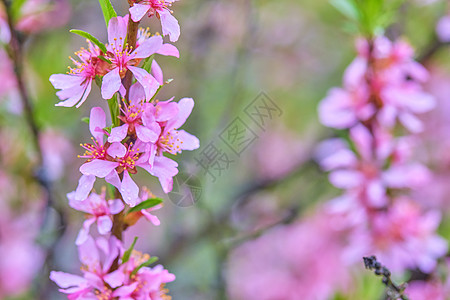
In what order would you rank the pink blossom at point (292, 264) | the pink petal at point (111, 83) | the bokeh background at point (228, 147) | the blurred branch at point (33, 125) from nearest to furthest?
the pink petal at point (111, 83) → the blurred branch at point (33, 125) → the bokeh background at point (228, 147) → the pink blossom at point (292, 264)

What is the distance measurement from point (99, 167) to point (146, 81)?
12 cm

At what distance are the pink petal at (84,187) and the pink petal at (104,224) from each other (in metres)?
0.05

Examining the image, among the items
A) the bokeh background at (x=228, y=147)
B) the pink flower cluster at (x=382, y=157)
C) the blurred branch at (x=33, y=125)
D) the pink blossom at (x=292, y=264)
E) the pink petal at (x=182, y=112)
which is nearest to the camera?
the pink petal at (x=182, y=112)

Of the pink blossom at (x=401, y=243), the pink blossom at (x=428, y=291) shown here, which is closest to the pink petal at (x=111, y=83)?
the pink blossom at (x=401, y=243)

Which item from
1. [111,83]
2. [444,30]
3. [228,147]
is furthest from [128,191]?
[444,30]

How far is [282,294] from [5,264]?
0.97 m

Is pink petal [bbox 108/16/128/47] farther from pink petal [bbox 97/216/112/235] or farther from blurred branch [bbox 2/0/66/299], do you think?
blurred branch [bbox 2/0/66/299]

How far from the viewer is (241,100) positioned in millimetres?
2014

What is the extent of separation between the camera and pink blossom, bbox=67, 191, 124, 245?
26.0 inches

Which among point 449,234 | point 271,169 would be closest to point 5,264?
point 271,169

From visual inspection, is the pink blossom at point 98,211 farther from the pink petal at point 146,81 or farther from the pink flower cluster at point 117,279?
the pink petal at point 146,81

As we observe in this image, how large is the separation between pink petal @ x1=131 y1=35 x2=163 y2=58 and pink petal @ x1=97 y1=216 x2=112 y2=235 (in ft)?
0.69

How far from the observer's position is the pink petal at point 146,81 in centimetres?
60

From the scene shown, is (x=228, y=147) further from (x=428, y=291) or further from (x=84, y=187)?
(x=84, y=187)
